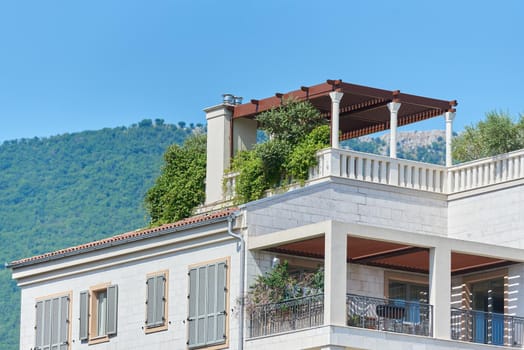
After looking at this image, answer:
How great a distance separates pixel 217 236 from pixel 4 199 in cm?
15416

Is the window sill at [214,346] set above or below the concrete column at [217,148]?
below

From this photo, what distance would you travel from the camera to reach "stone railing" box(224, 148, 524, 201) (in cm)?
4594

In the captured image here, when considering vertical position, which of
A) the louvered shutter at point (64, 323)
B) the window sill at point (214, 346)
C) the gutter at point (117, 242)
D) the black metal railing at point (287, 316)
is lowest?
the window sill at point (214, 346)

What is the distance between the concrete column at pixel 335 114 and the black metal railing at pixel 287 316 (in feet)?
18.5

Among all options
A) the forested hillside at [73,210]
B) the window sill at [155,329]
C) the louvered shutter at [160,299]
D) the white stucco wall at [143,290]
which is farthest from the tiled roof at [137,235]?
the forested hillside at [73,210]

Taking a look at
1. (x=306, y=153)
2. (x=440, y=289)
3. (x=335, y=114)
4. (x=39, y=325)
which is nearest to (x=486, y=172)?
(x=335, y=114)

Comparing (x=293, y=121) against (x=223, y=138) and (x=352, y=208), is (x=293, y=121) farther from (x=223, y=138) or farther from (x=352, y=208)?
(x=352, y=208)

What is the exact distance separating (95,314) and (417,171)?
9.84m

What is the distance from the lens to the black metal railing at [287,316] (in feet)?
138

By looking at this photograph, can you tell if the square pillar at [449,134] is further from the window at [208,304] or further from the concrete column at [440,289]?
the window at [208,304]

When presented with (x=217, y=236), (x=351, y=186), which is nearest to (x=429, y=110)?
(x=351, y=186)

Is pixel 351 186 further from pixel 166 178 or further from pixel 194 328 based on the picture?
pixel 166 178

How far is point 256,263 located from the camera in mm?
43750

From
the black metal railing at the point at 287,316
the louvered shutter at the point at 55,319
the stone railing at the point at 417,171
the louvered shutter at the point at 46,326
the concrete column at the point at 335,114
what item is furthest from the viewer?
the louvered shutter at the point at 46,326
